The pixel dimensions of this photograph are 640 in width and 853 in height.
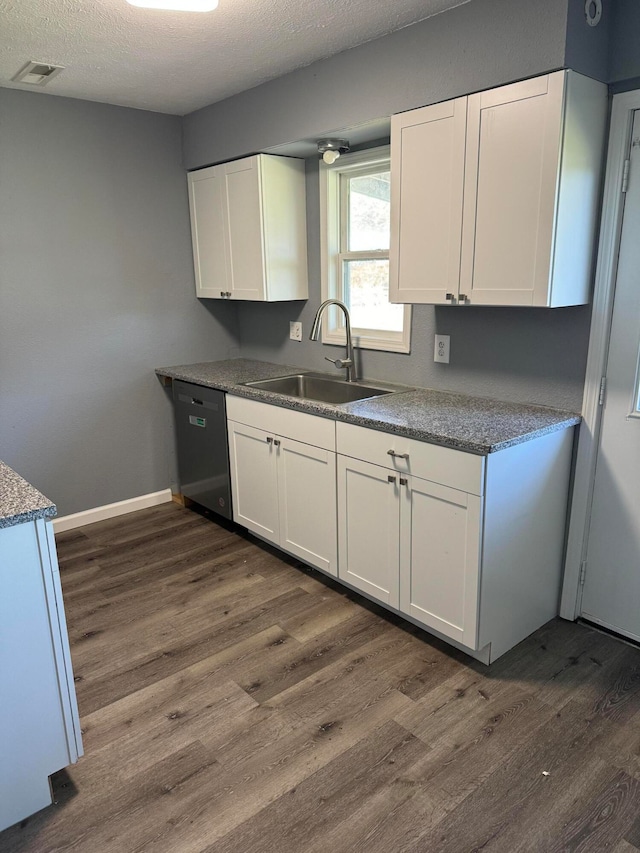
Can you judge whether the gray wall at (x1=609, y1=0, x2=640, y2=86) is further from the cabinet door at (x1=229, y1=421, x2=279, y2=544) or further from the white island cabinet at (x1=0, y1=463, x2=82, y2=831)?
the white island cabinet at (x1=0, y1=463, x2=82, y2=831)

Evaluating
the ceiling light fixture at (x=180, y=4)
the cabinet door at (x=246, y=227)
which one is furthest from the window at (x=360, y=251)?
the ceiling light fixture at (x=180, y=4)

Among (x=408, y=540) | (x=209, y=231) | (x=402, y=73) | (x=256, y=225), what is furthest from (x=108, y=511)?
(x=402, y=73)

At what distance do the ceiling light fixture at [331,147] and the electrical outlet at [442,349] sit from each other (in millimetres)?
1035

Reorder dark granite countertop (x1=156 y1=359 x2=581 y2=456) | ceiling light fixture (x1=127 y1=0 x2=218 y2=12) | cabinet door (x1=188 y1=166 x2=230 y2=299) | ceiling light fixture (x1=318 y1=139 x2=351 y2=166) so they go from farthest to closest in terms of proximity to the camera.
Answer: cabinet door (x1=188 y1=166 x2=230 y2=299) < ceiling light fixture (x1=318 y1=139 x2=351 y2=166) < dark granite countertop (x1=156 y1=359 x2=581 y2=456) < ceiling light fixture (x1=127 y1=0 x2=218 y2=12)

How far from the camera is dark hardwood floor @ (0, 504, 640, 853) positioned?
Answer: 1629mm

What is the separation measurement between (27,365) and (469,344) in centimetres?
235

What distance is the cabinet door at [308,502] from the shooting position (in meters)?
2.69

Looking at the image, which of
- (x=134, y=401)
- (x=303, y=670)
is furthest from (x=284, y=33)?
(x=303, y=670)

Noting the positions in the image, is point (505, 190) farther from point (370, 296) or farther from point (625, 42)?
point (370, 296)

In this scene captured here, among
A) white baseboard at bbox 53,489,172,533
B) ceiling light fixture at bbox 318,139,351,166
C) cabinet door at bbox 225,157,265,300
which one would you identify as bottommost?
white baseboard at bbox 53,489,172,533

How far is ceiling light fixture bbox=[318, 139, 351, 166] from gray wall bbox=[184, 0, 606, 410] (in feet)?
0.44

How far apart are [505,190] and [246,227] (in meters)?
1.63

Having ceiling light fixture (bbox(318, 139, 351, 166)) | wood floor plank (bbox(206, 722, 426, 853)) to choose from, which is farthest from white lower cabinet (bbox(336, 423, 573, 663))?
ceiling light fixture (bbox(318, 139, 351, 166))

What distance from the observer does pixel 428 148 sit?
2.33 m
